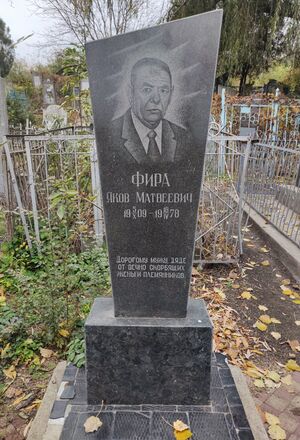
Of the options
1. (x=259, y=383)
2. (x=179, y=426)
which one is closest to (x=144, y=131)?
(x=179, y=426)

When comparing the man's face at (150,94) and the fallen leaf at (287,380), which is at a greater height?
the man's face at (150,94)

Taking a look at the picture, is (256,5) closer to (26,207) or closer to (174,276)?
(26,207)

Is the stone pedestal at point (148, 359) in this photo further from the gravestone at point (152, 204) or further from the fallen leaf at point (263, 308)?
the fallen leaf at point (263, 308)

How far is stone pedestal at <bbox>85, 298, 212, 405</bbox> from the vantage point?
7.20 ft

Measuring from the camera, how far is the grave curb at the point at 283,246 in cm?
461

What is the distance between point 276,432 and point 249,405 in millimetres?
217

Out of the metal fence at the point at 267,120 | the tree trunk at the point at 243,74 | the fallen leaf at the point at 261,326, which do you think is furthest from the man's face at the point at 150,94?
the tree trunk at the point at 243,74

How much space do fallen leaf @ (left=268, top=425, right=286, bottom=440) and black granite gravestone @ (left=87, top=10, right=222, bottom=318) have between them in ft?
3.18

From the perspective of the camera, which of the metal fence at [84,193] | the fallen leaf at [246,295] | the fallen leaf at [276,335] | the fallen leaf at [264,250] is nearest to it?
the fallen leaf at [276,335]

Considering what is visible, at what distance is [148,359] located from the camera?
7.32 ft

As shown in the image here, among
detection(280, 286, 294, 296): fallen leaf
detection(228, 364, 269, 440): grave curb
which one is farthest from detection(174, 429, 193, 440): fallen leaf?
detection(280, 286, 294, 296): fallen leaf

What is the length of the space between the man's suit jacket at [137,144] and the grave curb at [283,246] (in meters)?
3.17

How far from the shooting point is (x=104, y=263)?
13.5ft

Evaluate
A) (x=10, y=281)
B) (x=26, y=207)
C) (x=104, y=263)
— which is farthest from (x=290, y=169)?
(x=10, y=281)
